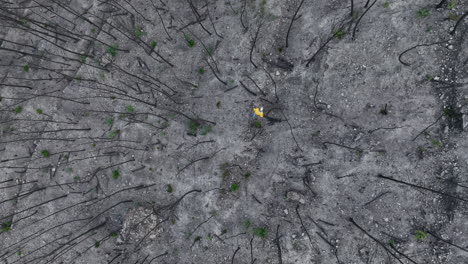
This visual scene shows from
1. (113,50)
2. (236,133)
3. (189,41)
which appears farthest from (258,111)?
(113,50)

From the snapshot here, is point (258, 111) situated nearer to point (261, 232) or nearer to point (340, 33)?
point (340, 33)

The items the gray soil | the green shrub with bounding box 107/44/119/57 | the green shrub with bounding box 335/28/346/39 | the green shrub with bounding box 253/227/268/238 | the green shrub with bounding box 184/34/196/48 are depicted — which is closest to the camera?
the gray soil

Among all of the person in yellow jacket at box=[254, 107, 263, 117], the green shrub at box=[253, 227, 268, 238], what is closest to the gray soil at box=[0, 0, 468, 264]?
the green shrub at box=[253, 227, 268, 238]

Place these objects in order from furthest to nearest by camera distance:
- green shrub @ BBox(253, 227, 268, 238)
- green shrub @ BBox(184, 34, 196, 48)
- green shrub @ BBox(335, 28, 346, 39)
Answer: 1. green shrub @ BBox(184, 34, 196, 48)
2. green shrub @ BBox(253, 227, 268, 238)
3. green shrub @ BBox(335, 28, 346, 39)

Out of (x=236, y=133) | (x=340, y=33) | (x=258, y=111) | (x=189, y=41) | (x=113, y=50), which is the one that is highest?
(x=113, y=50)

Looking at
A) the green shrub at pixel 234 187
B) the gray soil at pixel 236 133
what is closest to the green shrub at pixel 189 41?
the gray soil at pixel 236 133

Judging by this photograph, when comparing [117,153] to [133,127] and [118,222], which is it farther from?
[118,222]

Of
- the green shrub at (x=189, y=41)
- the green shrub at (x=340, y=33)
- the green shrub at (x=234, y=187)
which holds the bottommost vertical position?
the green shrub at (x=234, y=187)

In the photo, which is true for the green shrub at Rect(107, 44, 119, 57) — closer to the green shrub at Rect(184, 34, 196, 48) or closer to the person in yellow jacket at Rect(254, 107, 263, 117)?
the green shrub at Rect(184, 34, 196, 48)

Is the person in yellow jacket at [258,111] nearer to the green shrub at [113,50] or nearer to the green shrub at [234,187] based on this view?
the green shrub at [234,187]
